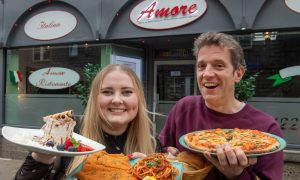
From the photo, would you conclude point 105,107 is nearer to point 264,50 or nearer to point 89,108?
point 89,108

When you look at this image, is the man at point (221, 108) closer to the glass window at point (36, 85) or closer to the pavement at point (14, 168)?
the pavement at point (14, 168)

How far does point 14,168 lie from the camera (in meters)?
8.95

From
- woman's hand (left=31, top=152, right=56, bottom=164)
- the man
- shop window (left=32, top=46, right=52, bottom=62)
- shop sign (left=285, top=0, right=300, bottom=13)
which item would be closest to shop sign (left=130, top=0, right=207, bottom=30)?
shop sign (left=285, top=0, right=300, bottom=13)

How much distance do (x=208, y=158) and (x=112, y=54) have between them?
735cm

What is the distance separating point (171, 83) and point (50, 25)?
347 cm

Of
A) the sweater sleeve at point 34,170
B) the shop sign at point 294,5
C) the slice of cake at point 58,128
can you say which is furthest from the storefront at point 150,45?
the sweater sleeve at point 34,170

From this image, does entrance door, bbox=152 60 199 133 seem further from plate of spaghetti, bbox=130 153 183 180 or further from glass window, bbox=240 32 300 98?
plate of spaghetti, bbox=130 153 183 180

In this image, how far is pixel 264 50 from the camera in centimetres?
804

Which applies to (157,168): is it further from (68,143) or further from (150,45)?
(150,45)

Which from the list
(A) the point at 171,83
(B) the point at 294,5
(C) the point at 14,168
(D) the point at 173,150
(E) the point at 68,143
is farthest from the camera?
(A) the point at 171,83

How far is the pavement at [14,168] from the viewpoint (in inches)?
294

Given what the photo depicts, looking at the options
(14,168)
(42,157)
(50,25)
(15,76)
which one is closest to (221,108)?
(42,157)

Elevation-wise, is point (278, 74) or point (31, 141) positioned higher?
point (278, 74)

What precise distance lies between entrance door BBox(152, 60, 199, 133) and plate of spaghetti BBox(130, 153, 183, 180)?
746 centimetres
